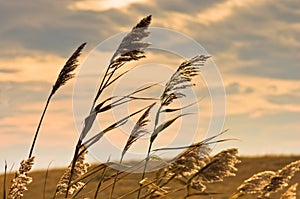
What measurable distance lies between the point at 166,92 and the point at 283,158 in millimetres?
16303

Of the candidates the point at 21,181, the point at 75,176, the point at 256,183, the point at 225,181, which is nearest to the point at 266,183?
the point at 256,183

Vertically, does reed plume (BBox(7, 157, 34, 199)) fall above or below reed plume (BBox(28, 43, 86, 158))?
below

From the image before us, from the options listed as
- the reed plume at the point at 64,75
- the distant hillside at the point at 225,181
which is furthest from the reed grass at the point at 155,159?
the distant hillside at the point at 225,181

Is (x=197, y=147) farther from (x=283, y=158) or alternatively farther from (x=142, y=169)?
(x=283, y=158)

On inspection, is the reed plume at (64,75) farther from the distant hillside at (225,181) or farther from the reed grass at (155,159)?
the distant hillside at (225,181)

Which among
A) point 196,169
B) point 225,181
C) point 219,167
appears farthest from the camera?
point 225,181

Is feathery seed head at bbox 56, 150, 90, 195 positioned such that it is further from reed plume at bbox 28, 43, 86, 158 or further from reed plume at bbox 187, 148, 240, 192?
reed plume at bbox 187, 148, 240, 192

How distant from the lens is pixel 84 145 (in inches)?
117

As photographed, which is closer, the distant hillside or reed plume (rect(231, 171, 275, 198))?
reed plume (rect(231, 171, 275, 198))

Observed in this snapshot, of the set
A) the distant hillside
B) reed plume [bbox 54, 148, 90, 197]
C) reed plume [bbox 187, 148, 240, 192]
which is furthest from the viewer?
the distant hillside

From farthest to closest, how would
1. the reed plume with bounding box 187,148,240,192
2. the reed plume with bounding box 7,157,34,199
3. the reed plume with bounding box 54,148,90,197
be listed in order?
the reed plume with bounding box 54,148,90,197, the reed plume with bounding box 7,157,34,199, the reed plume with bounding box 187,148,240,192

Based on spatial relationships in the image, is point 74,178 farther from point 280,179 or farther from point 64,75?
point 280,179

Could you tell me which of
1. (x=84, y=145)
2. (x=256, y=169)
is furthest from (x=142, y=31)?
(x=256, y=169)

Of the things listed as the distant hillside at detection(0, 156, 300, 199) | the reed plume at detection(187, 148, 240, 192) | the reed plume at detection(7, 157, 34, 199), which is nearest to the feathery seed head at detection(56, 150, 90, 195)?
the reed plume at detection(7, 157, 34, 199)
